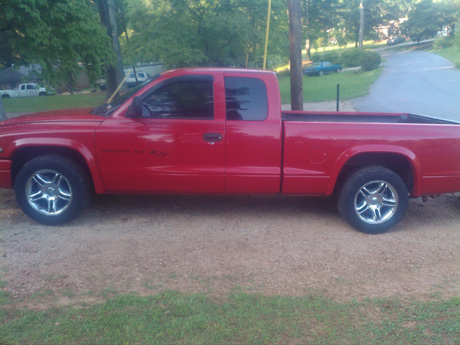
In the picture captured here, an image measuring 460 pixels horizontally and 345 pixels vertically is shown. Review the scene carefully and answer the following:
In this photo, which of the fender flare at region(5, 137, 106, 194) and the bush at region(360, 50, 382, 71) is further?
the bush at region(360, 50, 382, 71)

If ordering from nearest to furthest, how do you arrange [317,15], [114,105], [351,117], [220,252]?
[220,252], [114,105], [351,117], [317,15]

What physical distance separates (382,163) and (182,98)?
8.67 ft

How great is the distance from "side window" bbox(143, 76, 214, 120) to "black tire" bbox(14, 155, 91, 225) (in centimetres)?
117

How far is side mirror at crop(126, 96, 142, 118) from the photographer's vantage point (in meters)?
5.19

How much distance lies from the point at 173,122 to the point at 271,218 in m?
1.79

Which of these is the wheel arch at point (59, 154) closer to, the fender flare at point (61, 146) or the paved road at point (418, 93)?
the fender flare at point (61, 146)

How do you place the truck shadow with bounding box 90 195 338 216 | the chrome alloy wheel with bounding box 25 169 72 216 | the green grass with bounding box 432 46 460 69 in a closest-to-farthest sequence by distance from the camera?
the chrome alloy wheel with bounding box 25 169 72 216, the truck shadow with bounding box 90 195 338 216, the green grass with bounding box 432 46 460 69

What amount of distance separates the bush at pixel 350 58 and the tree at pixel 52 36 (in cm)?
4069

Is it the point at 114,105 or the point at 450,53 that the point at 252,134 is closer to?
the point at 114,105

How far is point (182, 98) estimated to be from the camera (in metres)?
5.41

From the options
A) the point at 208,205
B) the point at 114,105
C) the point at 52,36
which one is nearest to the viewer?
the point at 114,105

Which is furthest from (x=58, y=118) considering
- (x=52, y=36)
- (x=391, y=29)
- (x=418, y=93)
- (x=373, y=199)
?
(x=391, y=29)

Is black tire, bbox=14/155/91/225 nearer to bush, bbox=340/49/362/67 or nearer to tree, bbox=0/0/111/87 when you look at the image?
tree, bbox=0/0/111/87

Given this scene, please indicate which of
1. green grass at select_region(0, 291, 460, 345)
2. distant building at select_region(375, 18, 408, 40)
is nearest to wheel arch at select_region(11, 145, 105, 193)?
green grass at select_region(0, 291, 460, 345)
